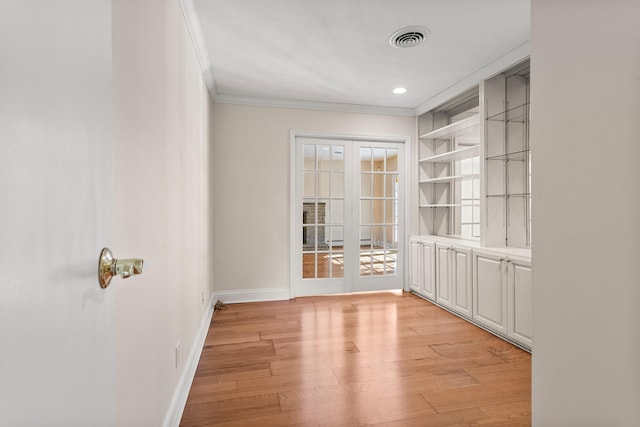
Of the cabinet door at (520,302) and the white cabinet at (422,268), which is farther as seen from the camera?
the white cabinet at (422,268)

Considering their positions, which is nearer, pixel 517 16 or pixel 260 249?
pixel 517 16

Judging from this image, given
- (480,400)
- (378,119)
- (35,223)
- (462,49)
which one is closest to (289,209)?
(378,119)

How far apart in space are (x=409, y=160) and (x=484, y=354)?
2.59m

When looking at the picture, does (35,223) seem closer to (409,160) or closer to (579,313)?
(579,313)

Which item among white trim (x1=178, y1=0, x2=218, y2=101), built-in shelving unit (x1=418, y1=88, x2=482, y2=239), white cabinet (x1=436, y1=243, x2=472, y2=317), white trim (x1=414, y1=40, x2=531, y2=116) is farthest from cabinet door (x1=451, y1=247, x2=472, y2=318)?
white trim (x1=178, y1=0, x2=218, y2=101)

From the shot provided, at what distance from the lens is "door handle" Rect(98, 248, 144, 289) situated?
2.01 feet

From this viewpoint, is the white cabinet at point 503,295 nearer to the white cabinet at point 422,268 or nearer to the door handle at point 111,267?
the white cabinet at point 422,268

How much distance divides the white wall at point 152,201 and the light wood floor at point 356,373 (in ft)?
1.18

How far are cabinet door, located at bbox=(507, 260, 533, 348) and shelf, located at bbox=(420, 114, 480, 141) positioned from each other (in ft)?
5.18

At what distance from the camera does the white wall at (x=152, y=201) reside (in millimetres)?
1050

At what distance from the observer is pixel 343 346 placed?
267cm

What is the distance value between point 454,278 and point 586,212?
2.45m

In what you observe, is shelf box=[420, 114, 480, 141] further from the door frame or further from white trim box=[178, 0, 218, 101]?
white trim box=[178, 0, 218, 101]

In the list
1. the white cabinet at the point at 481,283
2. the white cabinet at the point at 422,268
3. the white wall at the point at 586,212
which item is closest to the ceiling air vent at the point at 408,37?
the white wall at the point at 586,212
